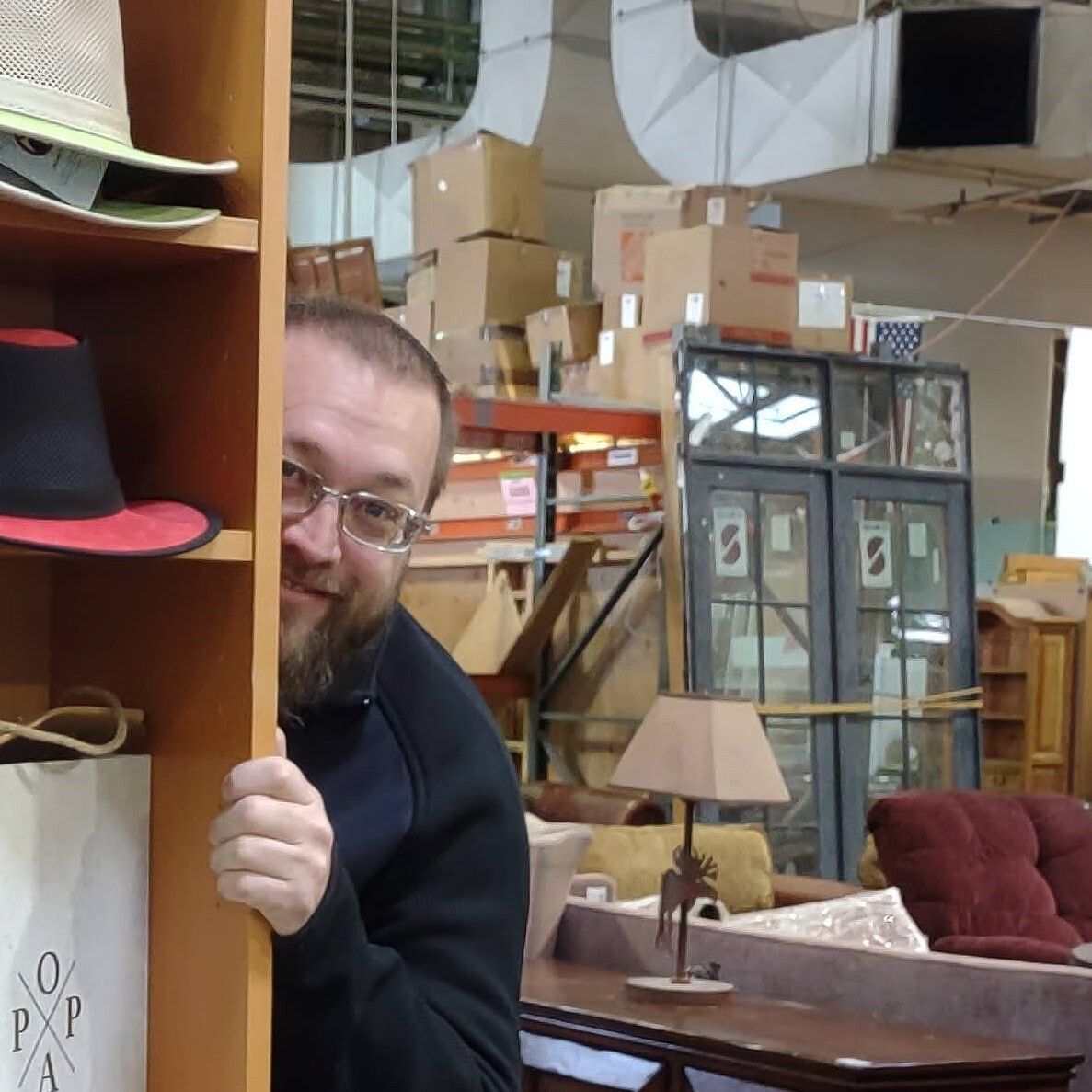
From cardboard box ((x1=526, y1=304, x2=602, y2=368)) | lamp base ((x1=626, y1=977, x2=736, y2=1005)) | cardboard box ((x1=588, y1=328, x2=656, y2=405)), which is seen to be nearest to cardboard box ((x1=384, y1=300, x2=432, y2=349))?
cardboard box ((x1=526, y1=304, x2=602, y2=368))

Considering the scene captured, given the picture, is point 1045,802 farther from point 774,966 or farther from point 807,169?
point 807,169

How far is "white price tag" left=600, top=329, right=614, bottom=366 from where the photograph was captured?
26.3 feet

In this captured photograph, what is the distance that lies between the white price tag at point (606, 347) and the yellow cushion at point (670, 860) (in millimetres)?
3060

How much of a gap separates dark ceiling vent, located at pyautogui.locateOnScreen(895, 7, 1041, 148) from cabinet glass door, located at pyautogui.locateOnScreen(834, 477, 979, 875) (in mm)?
1430

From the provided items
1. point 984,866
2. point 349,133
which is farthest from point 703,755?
point 349,133

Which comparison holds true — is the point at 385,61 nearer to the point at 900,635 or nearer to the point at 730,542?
the point at 730,542

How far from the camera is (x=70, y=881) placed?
4.00 feet

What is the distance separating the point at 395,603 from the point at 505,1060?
1.16 ft

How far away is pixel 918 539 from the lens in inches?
327

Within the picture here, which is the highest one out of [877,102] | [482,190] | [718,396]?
[877,102]

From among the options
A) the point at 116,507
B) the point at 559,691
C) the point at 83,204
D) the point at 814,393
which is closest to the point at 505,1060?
the point at 116,507

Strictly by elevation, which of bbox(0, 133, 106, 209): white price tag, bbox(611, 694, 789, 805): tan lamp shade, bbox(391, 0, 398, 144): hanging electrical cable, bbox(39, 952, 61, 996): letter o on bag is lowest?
bbox(611, 694, 789, 805): tan lamp shade

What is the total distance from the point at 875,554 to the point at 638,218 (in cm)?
169

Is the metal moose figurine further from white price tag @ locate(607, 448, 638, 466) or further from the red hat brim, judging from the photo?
white price tag @ locate(607, 448, 638, 466)
